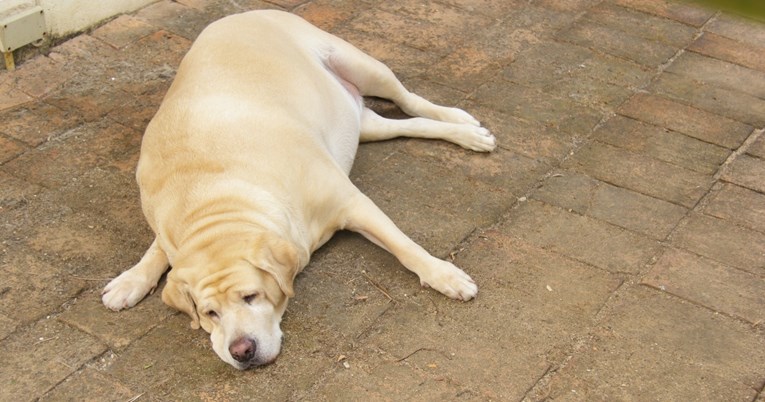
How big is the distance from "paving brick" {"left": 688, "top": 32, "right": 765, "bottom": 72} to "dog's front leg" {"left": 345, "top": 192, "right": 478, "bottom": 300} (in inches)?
108

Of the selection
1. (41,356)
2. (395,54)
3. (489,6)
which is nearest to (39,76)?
(395,54)

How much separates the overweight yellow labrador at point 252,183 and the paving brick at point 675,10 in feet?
6.93

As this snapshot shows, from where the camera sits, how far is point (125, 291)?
12.6 ft

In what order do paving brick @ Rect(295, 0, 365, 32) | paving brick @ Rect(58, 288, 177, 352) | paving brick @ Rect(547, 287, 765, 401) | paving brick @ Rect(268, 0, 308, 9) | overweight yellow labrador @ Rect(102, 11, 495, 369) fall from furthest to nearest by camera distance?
paving brick @ Rect(268, 0, 308, 9)
paving brick @ Rect(295, 0, 365, 32)
paving brick @ Rect(58, 288, 177, 352)
overweight yellow labrador @ Rect(102, 11, 495, 369)
paving brick @ Rect(547, 287, 765, 401)

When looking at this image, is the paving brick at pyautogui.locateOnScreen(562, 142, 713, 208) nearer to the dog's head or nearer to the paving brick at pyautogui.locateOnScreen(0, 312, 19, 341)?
the dog's head

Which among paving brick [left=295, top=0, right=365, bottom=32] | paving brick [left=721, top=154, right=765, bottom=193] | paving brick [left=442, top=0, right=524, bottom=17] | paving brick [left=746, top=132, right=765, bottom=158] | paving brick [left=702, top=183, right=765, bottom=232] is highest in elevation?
paving brick [left=702, top=183, right=765, bottom=232]

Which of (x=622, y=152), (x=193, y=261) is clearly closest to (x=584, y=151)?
(x=622, y=152)

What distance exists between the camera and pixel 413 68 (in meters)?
5.60

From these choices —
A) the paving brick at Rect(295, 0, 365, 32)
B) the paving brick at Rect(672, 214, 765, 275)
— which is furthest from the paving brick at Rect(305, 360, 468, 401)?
the paving brick at Rect(295, 0, 365, 32)

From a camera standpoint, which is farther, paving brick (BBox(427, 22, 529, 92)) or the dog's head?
paving brick (BBox(427, 22, 529, 92))

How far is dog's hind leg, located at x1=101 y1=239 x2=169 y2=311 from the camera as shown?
3822 millimetres

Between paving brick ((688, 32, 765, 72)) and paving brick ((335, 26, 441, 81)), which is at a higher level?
paving brick ((688, 32, 765, 72))

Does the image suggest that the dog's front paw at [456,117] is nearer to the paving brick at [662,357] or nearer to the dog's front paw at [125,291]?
the paving brick at [662,357]

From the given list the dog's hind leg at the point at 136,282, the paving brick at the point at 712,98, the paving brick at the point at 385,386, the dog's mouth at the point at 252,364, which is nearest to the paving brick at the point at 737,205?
the paving brick at the point at 712,98
